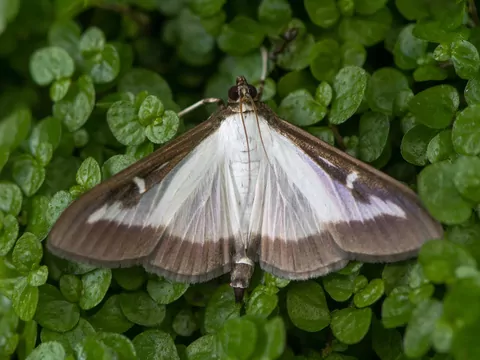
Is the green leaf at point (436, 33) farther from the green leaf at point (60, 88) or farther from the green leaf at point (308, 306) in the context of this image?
the green leaf at point (60, 88)

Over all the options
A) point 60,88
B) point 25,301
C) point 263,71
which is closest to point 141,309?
point 25,301

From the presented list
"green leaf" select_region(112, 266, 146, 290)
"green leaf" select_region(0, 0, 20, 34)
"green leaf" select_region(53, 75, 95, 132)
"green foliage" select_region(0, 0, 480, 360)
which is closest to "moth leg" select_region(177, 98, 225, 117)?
"green foliage" select_region(0, 0, 480, 360)

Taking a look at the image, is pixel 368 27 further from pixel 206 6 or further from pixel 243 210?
pixel 243 210

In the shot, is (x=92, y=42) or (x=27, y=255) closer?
(x=27, y=255)

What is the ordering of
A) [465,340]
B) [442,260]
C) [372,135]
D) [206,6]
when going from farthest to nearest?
[206,6] < [372,135] < [442,260] < [465,340]

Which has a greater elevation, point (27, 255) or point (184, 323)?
point (27, 255)

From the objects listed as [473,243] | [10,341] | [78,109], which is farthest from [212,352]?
[78,109]
